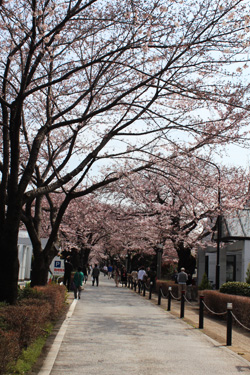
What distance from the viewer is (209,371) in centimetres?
748

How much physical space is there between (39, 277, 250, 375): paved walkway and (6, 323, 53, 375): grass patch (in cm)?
21

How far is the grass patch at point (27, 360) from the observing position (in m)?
6.07

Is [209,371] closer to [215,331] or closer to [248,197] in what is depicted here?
[215,331]

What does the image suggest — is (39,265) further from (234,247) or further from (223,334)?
(234,247)

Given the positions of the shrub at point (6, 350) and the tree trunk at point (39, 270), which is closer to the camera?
the shrub at point (6, 350)

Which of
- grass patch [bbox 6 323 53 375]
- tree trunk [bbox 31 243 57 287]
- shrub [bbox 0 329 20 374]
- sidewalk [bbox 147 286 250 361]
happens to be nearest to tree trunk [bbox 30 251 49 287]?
tree trunk [bbox 31 243 57 287]

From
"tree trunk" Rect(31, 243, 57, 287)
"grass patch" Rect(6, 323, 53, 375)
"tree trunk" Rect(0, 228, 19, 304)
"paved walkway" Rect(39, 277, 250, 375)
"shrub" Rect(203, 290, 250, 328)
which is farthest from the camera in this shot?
"tree trunk" Rect(31, 243, 57, 287)

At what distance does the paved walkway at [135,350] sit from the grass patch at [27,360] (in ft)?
0.70

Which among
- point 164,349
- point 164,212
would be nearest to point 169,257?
point 164,212

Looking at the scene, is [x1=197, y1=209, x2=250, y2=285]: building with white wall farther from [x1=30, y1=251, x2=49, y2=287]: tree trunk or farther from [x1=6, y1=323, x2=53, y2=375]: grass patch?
[x1=6, y1=323, x2=53, y2=375]: grass patch

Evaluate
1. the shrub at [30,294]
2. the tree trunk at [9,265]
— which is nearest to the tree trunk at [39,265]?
the shrub at [30,294]

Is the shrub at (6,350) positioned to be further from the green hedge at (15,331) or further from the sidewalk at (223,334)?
the sidewalk at (223,334)

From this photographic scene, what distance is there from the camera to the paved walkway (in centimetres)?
741

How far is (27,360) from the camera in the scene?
6973 mm
